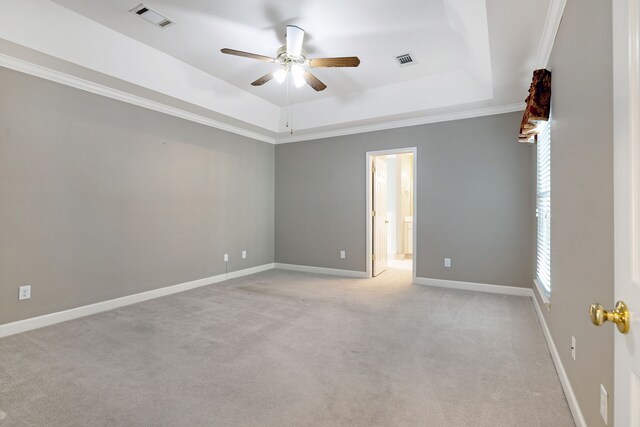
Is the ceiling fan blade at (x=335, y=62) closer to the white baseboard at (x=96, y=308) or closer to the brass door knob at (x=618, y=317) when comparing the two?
the brass door knob at (x=618, y=317)

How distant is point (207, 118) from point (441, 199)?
3.80m

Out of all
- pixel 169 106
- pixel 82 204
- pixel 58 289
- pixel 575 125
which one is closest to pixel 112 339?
pixel 58 289

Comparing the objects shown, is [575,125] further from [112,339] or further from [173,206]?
[173,206]

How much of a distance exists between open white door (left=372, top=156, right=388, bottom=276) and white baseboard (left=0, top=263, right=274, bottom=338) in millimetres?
2572

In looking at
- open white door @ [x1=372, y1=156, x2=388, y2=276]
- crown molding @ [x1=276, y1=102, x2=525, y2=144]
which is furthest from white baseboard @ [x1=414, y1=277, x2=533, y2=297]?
crown molding @ [x1=276, y1=102, x2=525, y2=144]

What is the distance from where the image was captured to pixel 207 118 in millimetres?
4953

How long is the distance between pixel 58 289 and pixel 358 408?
11.0 ft

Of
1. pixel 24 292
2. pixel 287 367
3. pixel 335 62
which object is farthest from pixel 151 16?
pixel 287 367

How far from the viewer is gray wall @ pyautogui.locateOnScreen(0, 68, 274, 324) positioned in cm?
310

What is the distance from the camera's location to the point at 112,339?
2914 mm

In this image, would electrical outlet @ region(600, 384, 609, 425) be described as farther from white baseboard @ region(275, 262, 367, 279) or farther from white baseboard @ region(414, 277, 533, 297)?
white baseboard @ region(275, 262, 367, 279)

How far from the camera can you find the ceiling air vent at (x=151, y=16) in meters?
2.90

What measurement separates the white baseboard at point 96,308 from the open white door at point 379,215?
2572mm

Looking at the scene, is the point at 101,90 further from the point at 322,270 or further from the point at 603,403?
the point at 603,403
